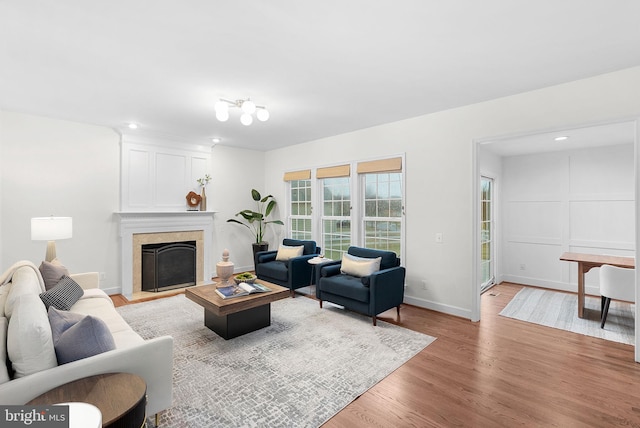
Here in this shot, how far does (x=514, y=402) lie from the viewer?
7.14 ft

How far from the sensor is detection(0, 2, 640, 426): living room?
9.98 feet

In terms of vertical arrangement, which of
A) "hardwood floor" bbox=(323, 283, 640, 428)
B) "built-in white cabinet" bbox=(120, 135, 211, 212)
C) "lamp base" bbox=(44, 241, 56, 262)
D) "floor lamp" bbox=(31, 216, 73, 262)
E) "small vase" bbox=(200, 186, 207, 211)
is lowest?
"hardwood floor" bbox=(323, 283, 640, 428)

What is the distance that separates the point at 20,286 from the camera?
82.8 inches

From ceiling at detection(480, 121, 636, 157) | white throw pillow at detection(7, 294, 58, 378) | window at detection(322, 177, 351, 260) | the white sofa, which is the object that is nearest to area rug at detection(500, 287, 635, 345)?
ceiling at detection(480, 121, 636, 157)

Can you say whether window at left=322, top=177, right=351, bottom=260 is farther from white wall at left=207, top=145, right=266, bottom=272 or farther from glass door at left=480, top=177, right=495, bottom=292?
glass door at left=480, top=177, right=495, bottom=292

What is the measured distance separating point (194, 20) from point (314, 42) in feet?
2.77

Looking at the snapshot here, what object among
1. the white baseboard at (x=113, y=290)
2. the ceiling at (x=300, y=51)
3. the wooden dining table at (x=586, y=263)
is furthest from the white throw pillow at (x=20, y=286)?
the wooden dining table at (x=586, y=263)

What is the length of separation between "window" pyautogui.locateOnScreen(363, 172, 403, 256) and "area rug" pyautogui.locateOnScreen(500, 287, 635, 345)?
176cm

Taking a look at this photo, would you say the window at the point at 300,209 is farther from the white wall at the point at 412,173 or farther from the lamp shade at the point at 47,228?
the lamp shade at the point at 47,228

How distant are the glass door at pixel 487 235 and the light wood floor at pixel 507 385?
1971 mm

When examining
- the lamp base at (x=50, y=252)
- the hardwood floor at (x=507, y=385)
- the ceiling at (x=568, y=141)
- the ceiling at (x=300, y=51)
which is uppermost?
the ceiling at (x=300, y=51)

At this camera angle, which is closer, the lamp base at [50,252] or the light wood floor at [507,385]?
the light wood floor at [507,385]

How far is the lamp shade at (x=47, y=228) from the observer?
336cm

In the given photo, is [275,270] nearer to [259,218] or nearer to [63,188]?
[259,218]
